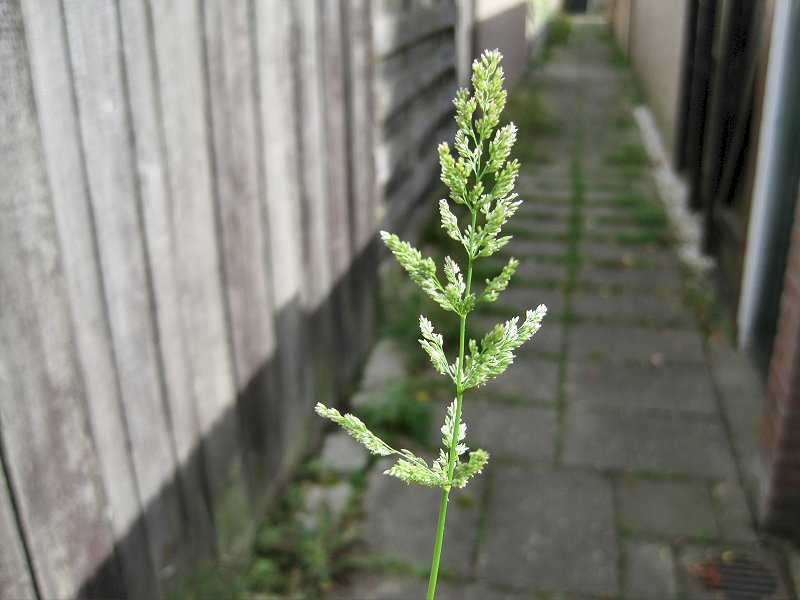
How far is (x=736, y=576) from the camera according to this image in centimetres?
279

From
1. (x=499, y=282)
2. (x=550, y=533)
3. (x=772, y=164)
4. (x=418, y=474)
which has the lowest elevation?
(x=550, y=533)

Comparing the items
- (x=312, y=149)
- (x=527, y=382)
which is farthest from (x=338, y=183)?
(x=527, y=382)

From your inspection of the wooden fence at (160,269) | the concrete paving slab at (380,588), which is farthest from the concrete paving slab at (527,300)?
the concrete paving slab at (380,588)

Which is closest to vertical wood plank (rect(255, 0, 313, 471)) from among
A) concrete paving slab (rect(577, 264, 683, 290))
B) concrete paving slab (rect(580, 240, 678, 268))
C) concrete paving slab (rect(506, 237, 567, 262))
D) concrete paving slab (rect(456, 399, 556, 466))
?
concrete paving slab (rect(456, 399, 556, 466))

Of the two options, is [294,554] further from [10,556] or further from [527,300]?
[527,300]

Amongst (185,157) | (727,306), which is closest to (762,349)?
(727,306)

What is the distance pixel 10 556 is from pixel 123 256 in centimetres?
72

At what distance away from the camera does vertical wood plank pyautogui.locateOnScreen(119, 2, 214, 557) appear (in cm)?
198

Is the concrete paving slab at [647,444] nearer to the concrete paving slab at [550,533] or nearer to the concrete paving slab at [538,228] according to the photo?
the concrete paving slab at [550,533]

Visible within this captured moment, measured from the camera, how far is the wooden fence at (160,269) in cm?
166

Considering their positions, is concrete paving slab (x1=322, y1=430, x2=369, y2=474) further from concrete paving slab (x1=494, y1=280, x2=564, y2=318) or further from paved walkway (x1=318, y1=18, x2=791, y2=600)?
concrete paving slab (x1=494, y1=280, x2=564, y2=318)

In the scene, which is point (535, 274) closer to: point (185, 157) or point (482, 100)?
point (185, 157)

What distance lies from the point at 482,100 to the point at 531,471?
2.92 m

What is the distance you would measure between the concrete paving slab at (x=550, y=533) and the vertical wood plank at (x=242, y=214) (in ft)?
3.01
